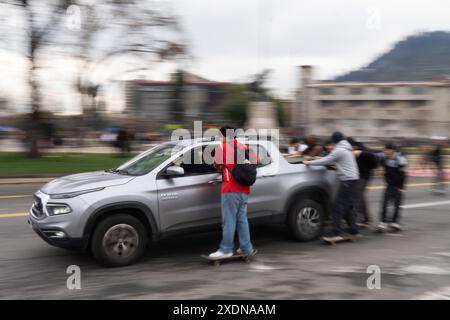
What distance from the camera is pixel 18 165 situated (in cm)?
2008

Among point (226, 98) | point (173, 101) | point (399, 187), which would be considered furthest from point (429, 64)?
point (399, 187)

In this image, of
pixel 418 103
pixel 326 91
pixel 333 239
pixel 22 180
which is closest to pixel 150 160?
pixel 333 239

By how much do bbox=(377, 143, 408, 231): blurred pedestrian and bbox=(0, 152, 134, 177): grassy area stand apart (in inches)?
535

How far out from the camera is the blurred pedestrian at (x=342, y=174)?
7598mm

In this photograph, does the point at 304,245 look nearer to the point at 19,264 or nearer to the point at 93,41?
the point at 19,264

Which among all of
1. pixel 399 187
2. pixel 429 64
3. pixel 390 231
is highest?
pixel 429 64

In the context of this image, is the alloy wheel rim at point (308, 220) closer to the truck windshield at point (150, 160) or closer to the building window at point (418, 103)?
the truck windshield at point (150, 160)

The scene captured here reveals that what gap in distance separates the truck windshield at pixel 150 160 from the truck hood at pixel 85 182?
0.23 m

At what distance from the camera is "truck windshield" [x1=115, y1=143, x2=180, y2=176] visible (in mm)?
6676

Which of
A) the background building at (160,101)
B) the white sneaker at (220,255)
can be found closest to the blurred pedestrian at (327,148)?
the white sneaker at (220,255)

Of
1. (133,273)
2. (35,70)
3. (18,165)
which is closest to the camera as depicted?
(133,273)

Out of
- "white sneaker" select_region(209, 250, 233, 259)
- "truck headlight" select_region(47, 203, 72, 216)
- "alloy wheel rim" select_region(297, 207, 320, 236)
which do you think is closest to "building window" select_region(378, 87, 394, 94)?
"alloy wheel rim" select_region(297, 207, 320, 236)

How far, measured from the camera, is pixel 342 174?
7.63m

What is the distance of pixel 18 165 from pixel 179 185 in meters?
15.7
